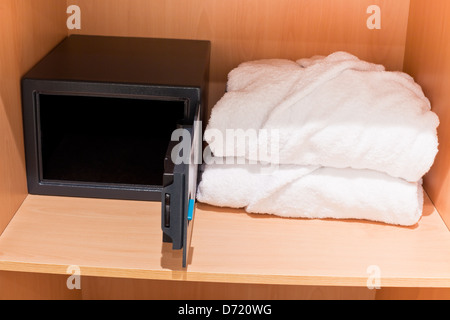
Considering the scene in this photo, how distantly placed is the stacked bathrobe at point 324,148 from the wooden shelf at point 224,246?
0.03 m

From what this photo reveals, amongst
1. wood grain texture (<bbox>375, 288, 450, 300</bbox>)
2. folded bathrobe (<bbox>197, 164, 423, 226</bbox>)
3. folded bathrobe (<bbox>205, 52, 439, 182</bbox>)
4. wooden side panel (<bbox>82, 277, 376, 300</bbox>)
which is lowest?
wooden side panel (<bbox>82, 277, 376, 300</bbox>)

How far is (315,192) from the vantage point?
0.92 metres

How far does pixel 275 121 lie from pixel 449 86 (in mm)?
276

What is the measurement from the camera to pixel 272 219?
0.95 m

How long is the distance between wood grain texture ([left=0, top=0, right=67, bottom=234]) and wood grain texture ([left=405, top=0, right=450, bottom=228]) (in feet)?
2.12

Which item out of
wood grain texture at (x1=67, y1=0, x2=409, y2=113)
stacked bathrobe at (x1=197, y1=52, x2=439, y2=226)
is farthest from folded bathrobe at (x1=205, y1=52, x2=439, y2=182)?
wood grain texture at (x1=67, y1=0, x2=409, y2=113)

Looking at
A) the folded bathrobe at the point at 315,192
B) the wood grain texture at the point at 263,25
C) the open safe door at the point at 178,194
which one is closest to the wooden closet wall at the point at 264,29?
the wood grain texture at the point at 263,25

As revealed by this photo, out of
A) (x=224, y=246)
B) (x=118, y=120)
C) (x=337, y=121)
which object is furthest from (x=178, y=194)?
(x=118, y=120)

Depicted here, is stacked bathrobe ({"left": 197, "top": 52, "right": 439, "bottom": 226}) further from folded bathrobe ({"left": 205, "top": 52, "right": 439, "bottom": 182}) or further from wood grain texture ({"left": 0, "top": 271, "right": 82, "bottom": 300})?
wood grain texture ({"left": 0, "top": 271, "right": 82, "bottom": 300})

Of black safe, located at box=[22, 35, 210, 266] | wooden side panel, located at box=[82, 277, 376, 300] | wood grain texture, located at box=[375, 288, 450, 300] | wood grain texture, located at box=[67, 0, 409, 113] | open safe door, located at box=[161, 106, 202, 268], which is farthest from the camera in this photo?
wooden side panel, located at box=[82, 277, 376, 300]

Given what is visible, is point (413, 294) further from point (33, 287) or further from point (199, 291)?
point (33, 287)

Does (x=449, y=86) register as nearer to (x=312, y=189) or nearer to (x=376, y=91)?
(x=376, y=91)

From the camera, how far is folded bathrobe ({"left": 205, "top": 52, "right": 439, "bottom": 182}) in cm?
88

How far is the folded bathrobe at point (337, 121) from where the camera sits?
0.88m
